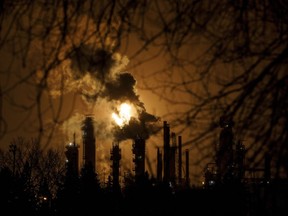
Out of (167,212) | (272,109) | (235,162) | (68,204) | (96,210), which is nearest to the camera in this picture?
(272,109)

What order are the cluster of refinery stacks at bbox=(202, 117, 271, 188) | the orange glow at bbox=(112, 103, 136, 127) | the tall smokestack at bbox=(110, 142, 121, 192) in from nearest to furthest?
the cluster of refinery stacks at bbox=(202, 117, 271, 188) → the orange glow at bbox=(112, 103, 136, 127) → the tall smokestack at bbox=(110, 142, 121, 192)

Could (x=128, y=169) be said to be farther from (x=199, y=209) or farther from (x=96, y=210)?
(x=96, y=210)

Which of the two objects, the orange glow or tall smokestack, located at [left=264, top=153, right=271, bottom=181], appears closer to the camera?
tall smokestack, located at [left=264, top=153, right=271, bottom=181]

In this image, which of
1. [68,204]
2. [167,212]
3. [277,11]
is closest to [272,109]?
[277,11]

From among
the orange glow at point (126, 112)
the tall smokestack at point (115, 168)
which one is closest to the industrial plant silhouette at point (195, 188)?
the tall smokestack at point (115, 168)

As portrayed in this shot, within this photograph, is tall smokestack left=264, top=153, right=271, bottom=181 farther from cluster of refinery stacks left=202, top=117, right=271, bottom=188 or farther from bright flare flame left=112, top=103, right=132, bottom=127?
bright flare flame left=112, top=103, right=132, bottom=127

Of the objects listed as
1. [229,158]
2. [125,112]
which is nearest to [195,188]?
[125,112]

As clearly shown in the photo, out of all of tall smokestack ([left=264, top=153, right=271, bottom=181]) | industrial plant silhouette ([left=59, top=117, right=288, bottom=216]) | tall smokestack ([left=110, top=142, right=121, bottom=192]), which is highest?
tall smokestack ([left=110, top=142, right=121, bottom=192])

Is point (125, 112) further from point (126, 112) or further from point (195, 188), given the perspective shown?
point (195, 188)

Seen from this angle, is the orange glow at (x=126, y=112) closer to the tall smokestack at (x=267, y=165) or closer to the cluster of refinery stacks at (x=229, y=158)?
the cluster of refinery stacks at (x=229, y=158)

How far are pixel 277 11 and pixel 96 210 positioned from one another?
2370 cm

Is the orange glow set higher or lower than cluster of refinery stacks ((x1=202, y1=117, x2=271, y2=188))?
higher

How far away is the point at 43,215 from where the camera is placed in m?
33.3

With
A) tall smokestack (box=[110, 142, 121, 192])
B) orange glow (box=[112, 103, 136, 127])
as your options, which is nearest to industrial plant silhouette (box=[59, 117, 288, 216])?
tall smokestack (box=[110, 142, 121, 192])
